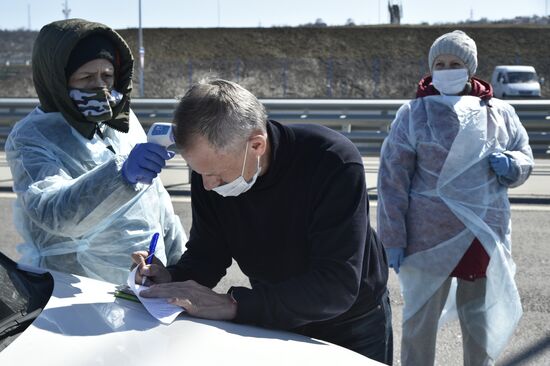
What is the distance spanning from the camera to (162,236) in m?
3.26

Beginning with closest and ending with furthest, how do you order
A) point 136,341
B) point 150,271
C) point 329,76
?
point 136,341
point 150,271
point 329,76

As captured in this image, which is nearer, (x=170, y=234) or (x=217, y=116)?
(x=217, y=116)

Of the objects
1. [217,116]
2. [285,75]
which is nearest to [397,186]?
[217,116]

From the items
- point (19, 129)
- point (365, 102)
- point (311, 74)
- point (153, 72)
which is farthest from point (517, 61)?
point (19, 129)

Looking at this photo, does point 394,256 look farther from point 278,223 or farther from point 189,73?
point 189,73

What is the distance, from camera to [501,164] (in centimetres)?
403

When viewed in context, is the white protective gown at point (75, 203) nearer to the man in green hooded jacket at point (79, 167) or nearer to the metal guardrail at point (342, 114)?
the man in green hooded jacket at point (79, 167)

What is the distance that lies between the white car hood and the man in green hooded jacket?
15.9 inches

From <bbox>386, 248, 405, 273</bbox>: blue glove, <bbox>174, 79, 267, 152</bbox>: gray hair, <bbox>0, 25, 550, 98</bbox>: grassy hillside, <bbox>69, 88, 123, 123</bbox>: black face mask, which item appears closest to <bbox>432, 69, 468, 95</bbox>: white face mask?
<bbox>386, 248, 405, 273</bbox>: blue glove

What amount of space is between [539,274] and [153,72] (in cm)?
5463

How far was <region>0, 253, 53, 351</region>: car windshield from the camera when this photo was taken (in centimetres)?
209

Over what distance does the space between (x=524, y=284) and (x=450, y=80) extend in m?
2.43

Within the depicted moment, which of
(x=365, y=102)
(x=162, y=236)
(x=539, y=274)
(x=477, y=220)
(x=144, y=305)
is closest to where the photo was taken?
(x=144, y=305)

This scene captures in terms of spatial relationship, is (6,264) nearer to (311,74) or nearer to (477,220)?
(477,220)
